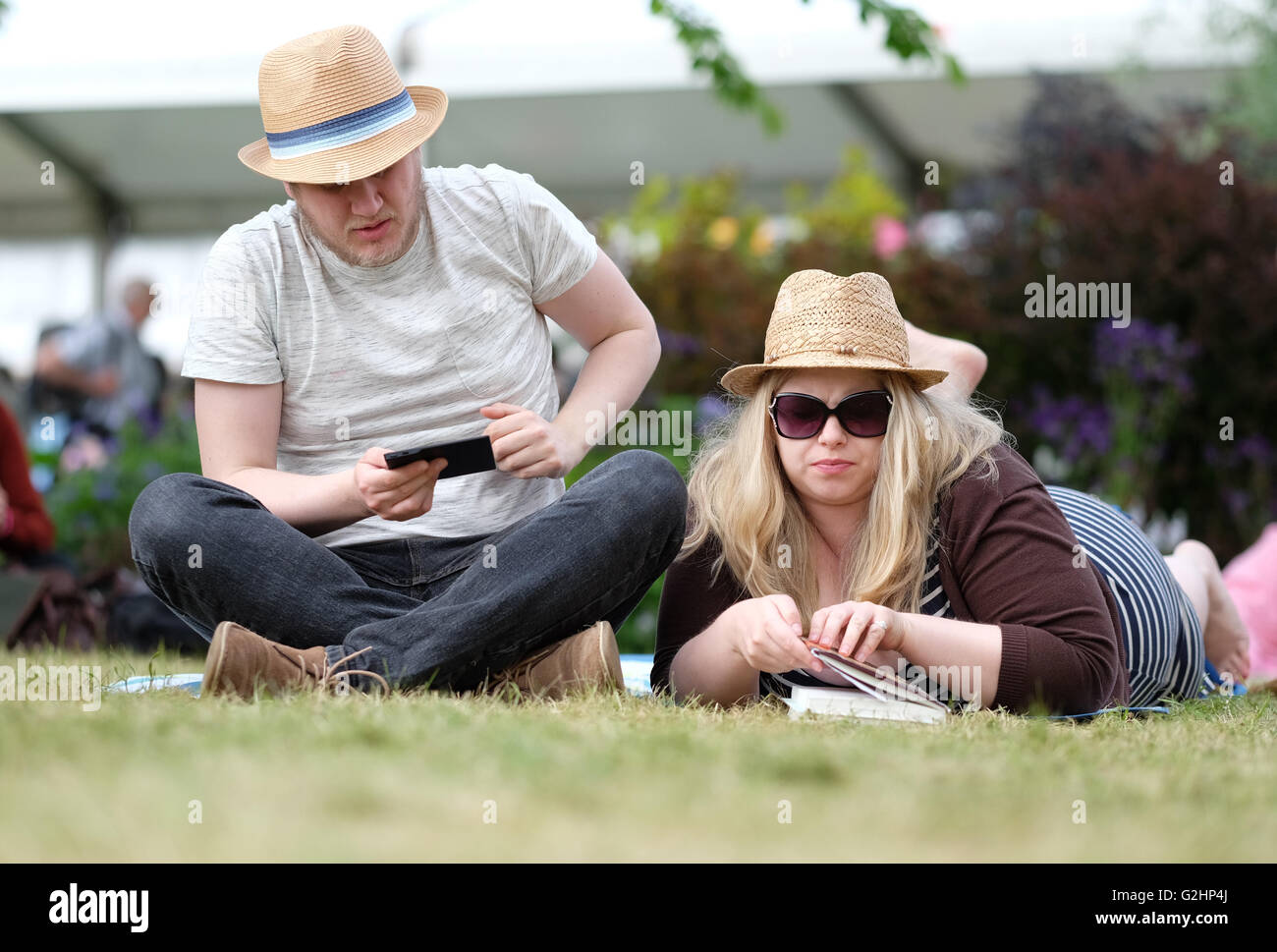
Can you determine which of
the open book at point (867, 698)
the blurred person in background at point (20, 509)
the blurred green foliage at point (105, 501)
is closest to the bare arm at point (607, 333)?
the open book at point (867, 698)

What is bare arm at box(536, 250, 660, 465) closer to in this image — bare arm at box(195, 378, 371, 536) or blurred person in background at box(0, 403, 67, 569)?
bare arm at box(195, 378, 371, 536)

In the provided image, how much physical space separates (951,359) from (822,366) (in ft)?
3.03

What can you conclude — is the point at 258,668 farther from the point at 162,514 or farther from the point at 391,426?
the point at 391,426

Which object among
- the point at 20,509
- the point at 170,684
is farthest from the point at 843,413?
the point at 20,509

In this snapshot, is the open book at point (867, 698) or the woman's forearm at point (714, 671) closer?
the open book at point (867, 698)

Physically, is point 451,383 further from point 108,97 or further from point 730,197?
point 108,97

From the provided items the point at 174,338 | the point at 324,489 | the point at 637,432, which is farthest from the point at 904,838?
the point at 174,338

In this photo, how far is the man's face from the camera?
287 cm

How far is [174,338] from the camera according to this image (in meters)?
11.5

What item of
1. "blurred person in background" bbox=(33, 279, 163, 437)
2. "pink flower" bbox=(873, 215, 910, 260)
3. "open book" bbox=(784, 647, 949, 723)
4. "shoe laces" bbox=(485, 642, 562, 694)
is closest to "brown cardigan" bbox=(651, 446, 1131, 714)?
"open book" bbox=(784, 647, 949, 723)

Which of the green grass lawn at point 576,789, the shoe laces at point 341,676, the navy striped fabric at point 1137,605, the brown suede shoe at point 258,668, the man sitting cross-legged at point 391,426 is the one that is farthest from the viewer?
the navy striped fabric at point 1137,605

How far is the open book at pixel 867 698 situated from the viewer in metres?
2.52

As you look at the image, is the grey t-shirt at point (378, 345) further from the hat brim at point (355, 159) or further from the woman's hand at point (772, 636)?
the woman's hand at point (772, 636)

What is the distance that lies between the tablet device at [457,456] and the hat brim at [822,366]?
0.57 meters
